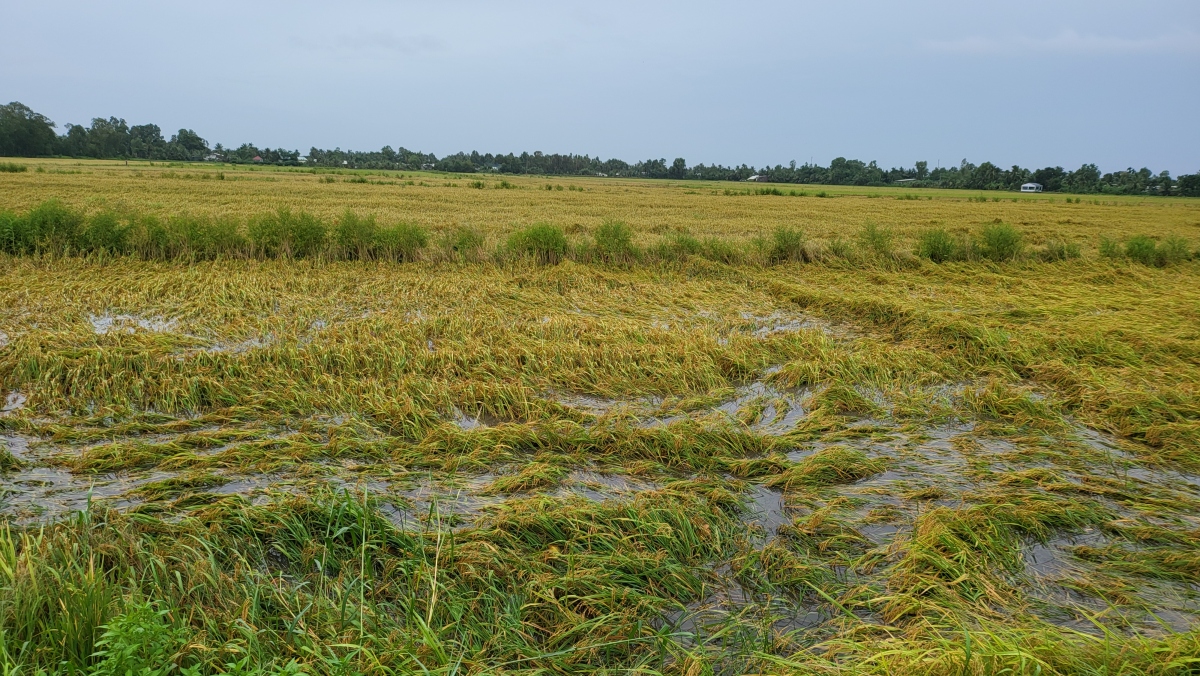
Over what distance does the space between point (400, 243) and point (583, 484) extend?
36.6ft

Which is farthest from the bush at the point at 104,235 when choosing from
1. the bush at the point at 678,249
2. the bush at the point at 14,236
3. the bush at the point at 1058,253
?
the bush at the point at 1058,253

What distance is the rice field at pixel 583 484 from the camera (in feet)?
10.6

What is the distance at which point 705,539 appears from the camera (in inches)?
172

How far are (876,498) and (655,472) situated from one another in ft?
5.85

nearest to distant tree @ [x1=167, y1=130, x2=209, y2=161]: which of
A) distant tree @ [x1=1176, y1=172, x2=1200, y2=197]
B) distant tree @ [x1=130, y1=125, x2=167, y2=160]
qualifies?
distant tree @ [x1=130, y1=125, x2=167, y2=160]

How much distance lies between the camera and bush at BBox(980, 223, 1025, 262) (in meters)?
17.0

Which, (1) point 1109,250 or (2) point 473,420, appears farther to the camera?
(1) point 1109,250

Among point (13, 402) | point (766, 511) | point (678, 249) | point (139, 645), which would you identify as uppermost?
point (678, 249)

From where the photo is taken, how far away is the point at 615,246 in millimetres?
15297

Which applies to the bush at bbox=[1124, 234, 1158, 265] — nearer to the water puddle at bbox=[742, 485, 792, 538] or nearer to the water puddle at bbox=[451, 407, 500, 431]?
the water puddle at bbox=[742, 485, 792, 538]

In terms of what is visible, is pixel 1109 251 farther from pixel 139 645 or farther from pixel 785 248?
pixel 139 645

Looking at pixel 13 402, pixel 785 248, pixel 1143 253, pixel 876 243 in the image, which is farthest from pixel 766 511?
pixel 1143 253

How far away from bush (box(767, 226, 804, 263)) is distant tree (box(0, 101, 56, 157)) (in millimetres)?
103887

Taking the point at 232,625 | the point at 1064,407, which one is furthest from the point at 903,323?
the point at 232,625
